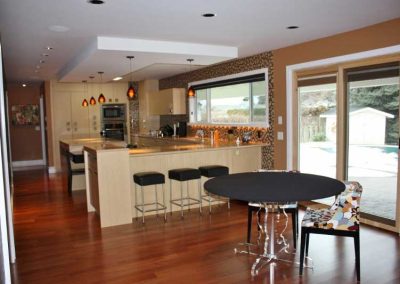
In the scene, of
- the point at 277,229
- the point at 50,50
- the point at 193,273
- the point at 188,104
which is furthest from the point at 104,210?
the point at 188,104

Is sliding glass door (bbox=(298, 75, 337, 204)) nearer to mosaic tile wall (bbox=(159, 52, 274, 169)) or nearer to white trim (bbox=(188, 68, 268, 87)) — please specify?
mosaic tile wall (bbox=(159, 52, 274, 169))

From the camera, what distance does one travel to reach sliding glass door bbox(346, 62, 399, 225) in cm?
435

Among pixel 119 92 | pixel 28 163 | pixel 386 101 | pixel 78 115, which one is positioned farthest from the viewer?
pixel 28 163

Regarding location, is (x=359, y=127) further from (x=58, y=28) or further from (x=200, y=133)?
(x=58, y=28)

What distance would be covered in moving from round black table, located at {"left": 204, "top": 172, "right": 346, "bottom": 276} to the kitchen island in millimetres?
1916

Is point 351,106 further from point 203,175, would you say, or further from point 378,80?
point 203,175

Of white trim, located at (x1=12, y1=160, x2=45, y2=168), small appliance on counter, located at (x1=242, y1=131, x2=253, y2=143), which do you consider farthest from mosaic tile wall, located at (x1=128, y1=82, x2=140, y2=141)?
small appliance on counter, located at (x1=242, y1=131, x2=253, y2=143)

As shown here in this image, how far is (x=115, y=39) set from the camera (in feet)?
15.7

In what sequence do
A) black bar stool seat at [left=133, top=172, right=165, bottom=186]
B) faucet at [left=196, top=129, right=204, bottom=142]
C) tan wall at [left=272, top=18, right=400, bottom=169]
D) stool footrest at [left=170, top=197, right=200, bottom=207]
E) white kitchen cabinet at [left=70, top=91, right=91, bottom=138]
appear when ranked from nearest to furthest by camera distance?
tan wall at [left=272, top=18, right=400, bottom=169] < black bar stool seat at [left=133, top=172, right=165, bottom=186] < stool footrest at [left=170, top=197, right=200, bottom=207] < faucet at [left=196, top=129, right=204, bottom=142] < white kitchen cabinet at [left=70, top=91, right=91, bottom=138]

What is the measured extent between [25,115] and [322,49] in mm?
9209

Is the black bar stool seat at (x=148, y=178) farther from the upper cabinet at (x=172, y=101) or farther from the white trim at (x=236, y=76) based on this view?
the upper cabinet at (x=172, y=101)

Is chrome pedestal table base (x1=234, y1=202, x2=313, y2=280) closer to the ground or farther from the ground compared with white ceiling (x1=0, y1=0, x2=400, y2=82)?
closer to the ground

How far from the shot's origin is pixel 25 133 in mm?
10961

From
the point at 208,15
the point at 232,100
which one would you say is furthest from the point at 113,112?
the point at 208,15
